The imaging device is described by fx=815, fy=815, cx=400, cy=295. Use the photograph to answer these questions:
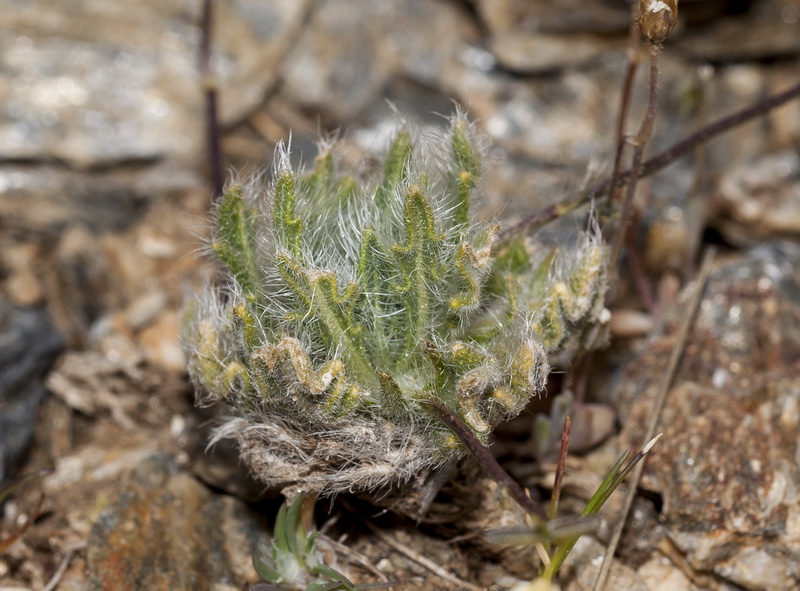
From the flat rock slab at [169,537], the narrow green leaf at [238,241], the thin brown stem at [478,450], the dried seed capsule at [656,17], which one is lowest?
the flat rock slab at [169,537]

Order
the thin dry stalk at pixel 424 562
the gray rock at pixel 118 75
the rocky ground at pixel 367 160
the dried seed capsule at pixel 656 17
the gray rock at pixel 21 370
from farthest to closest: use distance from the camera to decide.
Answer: the gray rock at pixel 118 75 < the gray rock at pixel 21 370 < the rocky ground at pixel 367 160 < the thin dry stalk at pixel 424 562 < the dried seed capsule at pixel 656 17

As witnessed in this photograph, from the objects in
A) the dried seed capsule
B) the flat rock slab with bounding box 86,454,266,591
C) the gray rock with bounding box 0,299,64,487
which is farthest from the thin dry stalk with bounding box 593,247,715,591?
the gray rock with bounding box 0,299,64,487

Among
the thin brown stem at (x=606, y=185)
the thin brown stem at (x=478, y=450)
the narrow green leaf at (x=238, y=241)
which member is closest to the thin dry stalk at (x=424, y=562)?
the thin brown stem at (x=478, y=450)

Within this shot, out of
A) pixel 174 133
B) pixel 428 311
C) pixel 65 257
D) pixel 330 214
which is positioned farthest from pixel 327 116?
pixel 428 311

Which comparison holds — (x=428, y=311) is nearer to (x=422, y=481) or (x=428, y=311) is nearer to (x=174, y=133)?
(x=422, y=481)

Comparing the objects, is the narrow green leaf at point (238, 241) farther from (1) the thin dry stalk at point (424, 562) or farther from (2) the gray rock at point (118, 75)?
(2) the gray rock at point (118, 75)
